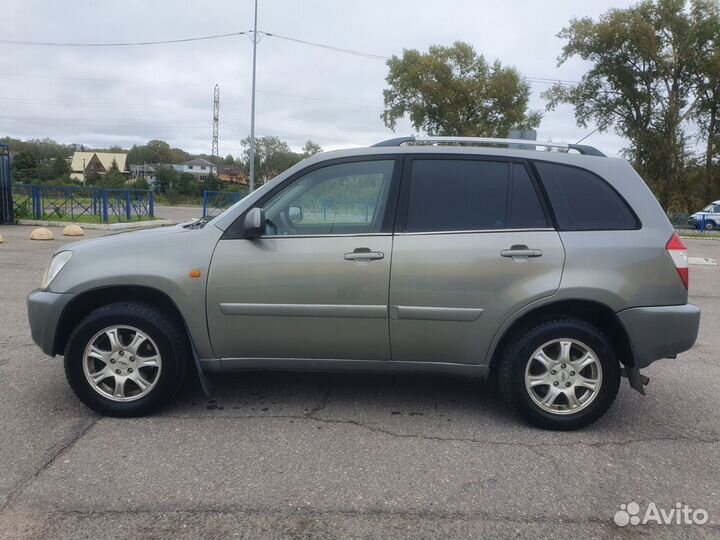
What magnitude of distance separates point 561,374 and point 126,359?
2775 millimetres

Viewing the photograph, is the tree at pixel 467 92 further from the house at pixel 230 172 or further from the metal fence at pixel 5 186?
the house at pixel 230 172

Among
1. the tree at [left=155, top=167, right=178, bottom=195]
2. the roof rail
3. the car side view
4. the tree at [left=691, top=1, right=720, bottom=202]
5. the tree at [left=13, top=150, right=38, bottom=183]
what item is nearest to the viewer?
the roof rail

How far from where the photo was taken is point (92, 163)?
7650cm

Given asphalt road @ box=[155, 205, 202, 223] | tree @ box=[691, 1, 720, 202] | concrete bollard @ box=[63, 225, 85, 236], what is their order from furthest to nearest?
tree @ box=[691, 1, 720, 202] < asphalt road @ box=[155, 205, 202, 223] < concrete bollard @ box=[63, 225, 85, 236]

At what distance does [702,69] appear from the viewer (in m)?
38.0

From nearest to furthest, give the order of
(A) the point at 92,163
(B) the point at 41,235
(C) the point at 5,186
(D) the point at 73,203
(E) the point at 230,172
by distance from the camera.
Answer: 1. (B) the point at 41,235
2. (C) the point at 5,186
3. (D) the point at 73,203
4. (A) the point at 92,163
5. (E) the point at 230,172

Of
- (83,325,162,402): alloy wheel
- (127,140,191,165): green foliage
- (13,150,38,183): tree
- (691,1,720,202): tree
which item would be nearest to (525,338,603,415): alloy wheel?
(83,325,162,402): alloy wheel

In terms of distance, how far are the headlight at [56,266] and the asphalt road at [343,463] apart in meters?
0.86

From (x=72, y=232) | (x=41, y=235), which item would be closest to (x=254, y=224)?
(x=41, y=235)

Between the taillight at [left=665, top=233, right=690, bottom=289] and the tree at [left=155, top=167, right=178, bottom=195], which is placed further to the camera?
the tree at [left=155, top=167, right=178, bottom=195]

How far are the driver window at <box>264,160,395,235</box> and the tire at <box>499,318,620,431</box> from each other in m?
1.26

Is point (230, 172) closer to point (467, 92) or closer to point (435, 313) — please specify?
point (467, 92)

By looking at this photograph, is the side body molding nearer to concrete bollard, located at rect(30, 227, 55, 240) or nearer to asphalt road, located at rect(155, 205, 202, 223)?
concrete bollard, located at rect(30, 227, 55, 240)

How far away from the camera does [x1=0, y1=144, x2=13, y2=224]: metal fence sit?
2019 cm
